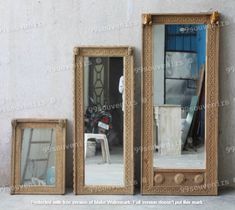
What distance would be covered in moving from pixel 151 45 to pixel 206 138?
969 mm

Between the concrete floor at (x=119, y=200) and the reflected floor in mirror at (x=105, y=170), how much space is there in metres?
0.14

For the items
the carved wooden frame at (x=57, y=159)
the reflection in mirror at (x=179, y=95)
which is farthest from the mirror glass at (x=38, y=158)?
the reflection in mirror at (x=179, y=95)

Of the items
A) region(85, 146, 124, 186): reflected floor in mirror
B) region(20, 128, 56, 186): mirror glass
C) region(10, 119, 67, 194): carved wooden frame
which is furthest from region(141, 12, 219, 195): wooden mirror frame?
region(20, 128, 56, 186): mirror glass

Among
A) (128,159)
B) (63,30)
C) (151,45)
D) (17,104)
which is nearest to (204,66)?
(151,45)

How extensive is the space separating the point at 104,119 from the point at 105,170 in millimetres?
458

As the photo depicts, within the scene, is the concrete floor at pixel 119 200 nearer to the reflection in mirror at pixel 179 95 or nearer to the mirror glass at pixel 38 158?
the mirror glass at pixel 38 158

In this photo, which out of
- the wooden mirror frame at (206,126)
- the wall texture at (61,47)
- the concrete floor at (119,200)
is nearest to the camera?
the concrete floor at (119,200)

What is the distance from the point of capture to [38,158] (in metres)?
3.96

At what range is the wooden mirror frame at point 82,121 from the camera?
12.8 ft

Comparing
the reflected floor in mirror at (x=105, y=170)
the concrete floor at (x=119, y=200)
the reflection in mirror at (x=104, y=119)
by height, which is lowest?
the concrete floor at (x=119, y=200)

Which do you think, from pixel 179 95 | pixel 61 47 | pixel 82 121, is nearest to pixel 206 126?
pixel 179 95

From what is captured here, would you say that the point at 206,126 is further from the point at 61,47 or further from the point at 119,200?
the point at 61,47

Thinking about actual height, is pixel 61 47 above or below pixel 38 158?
above

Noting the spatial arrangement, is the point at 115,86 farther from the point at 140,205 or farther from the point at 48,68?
the point at 140,205
